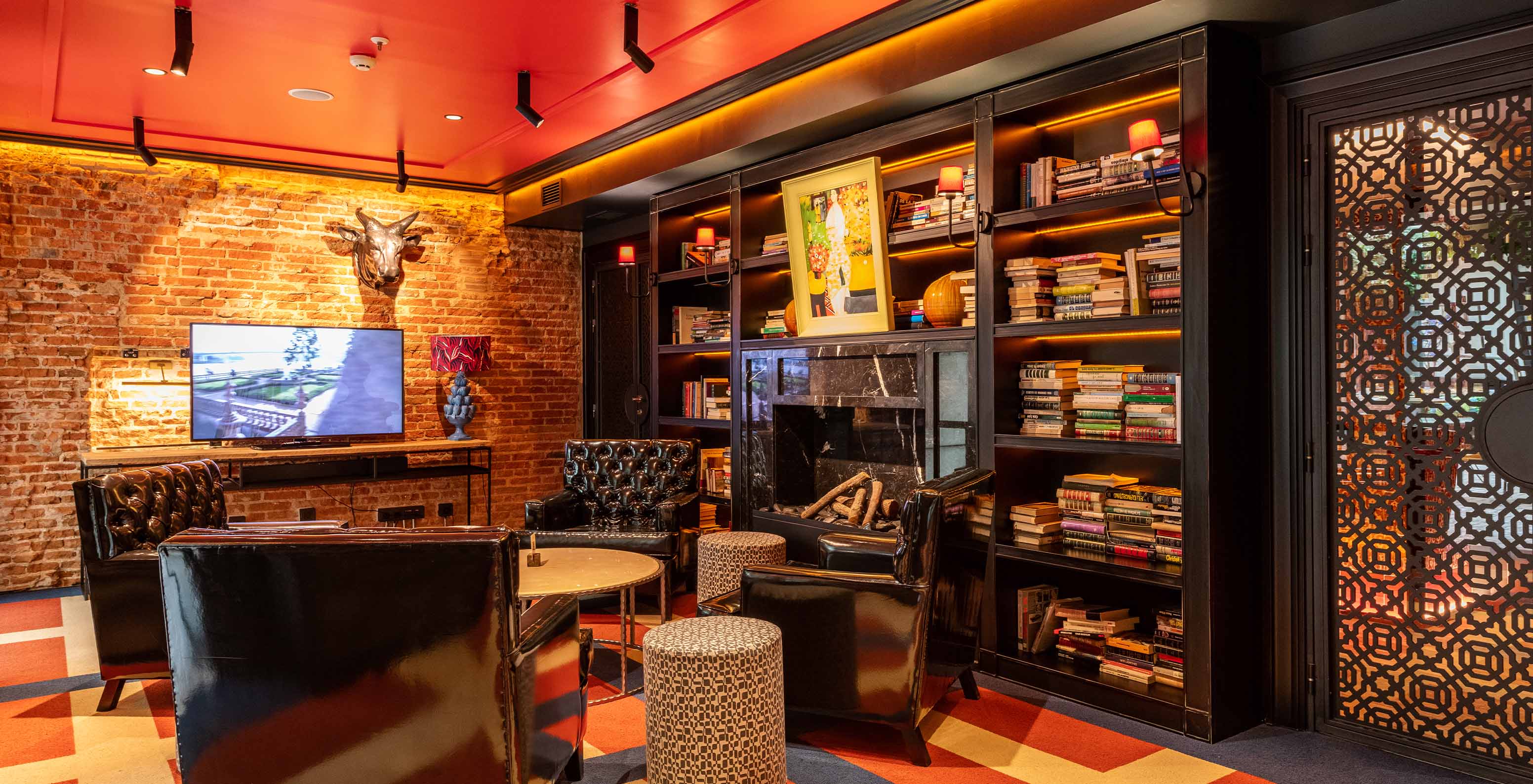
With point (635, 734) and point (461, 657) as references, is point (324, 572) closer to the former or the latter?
point (461, 657)

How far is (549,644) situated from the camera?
2.64 m

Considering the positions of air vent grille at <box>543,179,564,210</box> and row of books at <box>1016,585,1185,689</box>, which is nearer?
row of books at <box>1016,585,1185,689</box>

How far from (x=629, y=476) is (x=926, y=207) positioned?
2342 mm

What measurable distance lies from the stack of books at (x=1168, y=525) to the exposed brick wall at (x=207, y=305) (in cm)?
545

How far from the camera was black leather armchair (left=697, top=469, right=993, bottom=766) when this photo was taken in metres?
3.26

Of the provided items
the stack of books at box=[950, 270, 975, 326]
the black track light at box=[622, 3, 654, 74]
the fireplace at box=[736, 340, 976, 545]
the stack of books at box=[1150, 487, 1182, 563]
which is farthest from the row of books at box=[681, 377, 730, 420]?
the stack of books at box=[1150, 487, 1182, 563]

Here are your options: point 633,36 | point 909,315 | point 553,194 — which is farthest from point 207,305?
point 909,315

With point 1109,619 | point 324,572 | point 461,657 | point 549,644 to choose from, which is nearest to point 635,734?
point 549,644

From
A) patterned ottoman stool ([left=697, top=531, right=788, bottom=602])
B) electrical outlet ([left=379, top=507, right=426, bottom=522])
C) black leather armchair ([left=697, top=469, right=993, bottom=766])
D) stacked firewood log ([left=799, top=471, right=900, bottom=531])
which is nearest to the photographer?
black leather armchair ([left=697, top=469, right=993, bottom=766])

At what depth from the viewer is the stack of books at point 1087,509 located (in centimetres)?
402

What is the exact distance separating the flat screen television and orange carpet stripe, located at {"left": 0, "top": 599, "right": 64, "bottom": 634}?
4.33 feet

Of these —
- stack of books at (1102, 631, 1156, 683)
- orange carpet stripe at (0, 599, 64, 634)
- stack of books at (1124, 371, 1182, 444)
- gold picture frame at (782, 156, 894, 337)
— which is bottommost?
orange carpet stripe at (0, 599, 64, 634)

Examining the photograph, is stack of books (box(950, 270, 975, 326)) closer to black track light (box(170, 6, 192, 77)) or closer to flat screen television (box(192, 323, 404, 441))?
black track light (box(170, 6, 192, 77))

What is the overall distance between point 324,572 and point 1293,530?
3.30 metres
